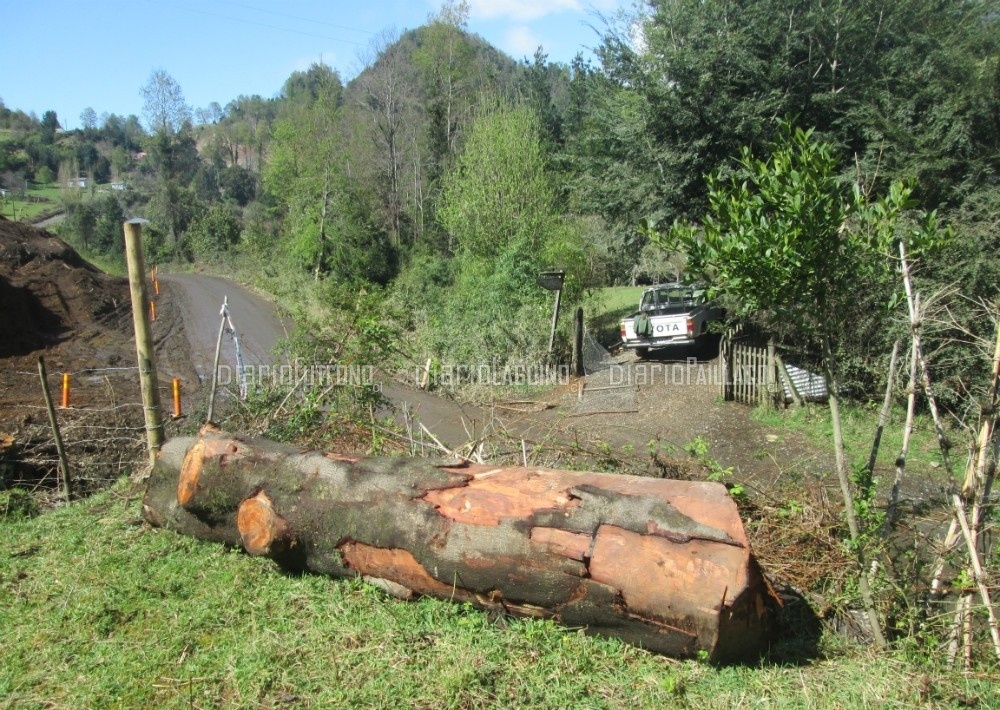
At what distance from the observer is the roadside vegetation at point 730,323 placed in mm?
3773

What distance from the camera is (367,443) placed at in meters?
7.04

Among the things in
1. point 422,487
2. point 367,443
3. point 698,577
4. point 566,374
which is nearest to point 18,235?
point 566,374

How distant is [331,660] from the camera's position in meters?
3.92

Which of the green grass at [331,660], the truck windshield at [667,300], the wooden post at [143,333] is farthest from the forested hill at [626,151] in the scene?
the wooden post at [143,333]

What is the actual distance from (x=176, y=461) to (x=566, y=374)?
423 inches

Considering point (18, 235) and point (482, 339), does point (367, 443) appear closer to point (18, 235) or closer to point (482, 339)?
point (482, 339)

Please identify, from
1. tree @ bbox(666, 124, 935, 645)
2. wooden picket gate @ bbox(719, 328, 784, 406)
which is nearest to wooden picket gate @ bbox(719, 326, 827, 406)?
wooden picket gate @ bbox(719, 328, 784, 406)

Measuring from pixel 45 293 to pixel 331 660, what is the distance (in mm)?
22087

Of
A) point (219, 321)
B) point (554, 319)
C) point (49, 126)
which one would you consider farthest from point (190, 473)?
point (49, 126)

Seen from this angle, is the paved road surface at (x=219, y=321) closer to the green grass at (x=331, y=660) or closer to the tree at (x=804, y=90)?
the green grass at (x=331, y=660)

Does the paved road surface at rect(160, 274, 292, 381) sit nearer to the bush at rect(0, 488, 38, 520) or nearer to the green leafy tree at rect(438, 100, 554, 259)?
the bush at rect(0, 488, 38, 520)

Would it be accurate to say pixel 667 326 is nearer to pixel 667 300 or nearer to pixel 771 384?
pixel 667 300

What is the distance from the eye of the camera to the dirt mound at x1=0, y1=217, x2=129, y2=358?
17.8 m

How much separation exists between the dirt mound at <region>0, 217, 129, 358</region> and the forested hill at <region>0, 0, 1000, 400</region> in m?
9.19
